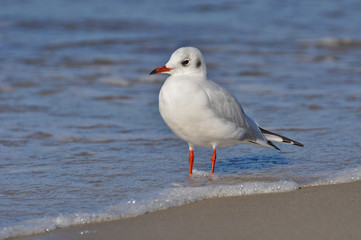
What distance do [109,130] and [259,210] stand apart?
271 centimetres

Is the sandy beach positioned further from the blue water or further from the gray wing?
the gray wing

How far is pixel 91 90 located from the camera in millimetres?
8086

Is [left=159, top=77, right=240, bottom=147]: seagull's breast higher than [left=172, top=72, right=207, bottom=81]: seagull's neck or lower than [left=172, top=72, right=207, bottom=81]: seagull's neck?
lower

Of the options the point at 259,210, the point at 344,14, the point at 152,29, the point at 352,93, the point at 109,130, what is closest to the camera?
the point at 259,210

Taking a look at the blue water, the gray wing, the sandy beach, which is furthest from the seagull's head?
the sandy beach

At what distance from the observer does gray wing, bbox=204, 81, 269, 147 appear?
4848 millimetres

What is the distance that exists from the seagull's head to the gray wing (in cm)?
17

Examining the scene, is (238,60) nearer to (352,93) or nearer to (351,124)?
(352,93)

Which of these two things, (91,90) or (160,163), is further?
(91,90)

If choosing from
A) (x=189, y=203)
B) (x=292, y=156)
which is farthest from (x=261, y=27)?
(x=189, y=203)

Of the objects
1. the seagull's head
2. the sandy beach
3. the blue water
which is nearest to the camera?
the sandy beach

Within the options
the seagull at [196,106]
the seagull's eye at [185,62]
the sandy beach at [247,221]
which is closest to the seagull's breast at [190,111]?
the seagull at [196,106]

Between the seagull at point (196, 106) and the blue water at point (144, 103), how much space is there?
32 cm

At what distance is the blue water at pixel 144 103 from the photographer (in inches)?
178
